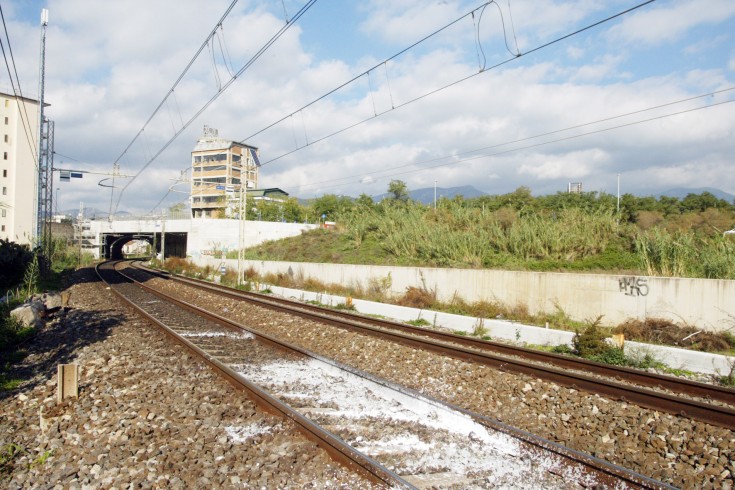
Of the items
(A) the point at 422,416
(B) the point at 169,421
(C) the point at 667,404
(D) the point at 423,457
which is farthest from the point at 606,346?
(B) the point at 169,421

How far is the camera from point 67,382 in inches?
290

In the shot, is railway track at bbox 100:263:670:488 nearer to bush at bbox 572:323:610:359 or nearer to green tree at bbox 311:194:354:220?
bush at bbox 572:323:610:359

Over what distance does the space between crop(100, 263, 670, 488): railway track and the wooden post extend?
223 centimetres

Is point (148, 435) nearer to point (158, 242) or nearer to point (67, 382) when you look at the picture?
point (67, 382)

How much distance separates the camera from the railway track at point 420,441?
5098mm

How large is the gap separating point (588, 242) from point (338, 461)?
19087 millimetres

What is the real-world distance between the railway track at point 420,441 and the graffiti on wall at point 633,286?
8635 millimetres

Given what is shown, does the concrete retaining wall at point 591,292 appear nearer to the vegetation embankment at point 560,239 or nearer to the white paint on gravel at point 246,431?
the vegetation embankment at point 560,239

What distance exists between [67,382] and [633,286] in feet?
42.4

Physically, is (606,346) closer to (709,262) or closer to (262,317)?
(709,262)

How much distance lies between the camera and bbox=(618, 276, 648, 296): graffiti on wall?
13.3m

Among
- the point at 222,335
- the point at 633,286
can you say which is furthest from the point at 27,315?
the point at 633,286

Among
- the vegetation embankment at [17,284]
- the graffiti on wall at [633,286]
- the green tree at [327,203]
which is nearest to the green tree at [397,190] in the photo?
the green tree at [327,203]

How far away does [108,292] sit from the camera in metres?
24.5
